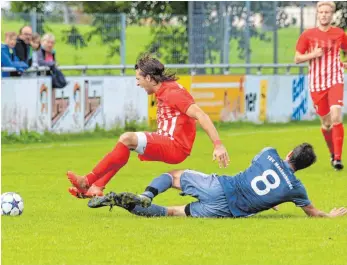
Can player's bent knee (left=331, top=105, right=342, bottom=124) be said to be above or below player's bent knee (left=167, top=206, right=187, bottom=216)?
above

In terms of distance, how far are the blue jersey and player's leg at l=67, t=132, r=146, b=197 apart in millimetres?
973

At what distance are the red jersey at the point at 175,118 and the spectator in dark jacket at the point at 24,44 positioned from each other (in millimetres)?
9870

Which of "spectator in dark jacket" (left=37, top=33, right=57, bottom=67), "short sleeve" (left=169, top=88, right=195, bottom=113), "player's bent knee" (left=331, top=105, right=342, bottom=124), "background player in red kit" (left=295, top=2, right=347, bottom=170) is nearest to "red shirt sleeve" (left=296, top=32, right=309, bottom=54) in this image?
"background player in red kit" (left=295, top=2, right=347, bottom=170)

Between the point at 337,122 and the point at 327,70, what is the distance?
791 millimetres

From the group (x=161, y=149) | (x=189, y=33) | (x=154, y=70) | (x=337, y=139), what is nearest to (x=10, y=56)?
(x=337, y=139)

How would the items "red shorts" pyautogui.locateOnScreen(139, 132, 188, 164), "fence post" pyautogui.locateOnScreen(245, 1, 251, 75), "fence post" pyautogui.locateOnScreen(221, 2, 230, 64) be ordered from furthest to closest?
"fence post" pyautogui.locateOnScreen(245, 1, 251, 75), "fence post" pyautogui.locateOnScreen(221, 2, 230, 64), "red shorts" pyautogui.locateOnScreen(139, 132, 188, 164)

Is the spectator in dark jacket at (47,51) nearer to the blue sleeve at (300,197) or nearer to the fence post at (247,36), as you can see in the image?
the fence post at (247,36)

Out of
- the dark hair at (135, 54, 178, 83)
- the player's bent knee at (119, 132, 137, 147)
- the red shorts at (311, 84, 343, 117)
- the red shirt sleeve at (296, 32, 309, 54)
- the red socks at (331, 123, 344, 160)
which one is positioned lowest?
the red socks at (331, 123, 344, 160)

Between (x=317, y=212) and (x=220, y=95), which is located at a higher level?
(x=317, y=212)

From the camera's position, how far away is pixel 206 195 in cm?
1219

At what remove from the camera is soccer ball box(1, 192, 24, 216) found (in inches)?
494

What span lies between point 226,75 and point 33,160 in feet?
30.0

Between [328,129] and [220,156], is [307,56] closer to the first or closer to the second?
[328,129]

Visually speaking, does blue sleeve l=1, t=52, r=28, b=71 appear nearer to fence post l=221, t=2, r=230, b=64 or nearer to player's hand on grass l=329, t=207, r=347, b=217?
fence post l=221, t=2, r=230, b=64
